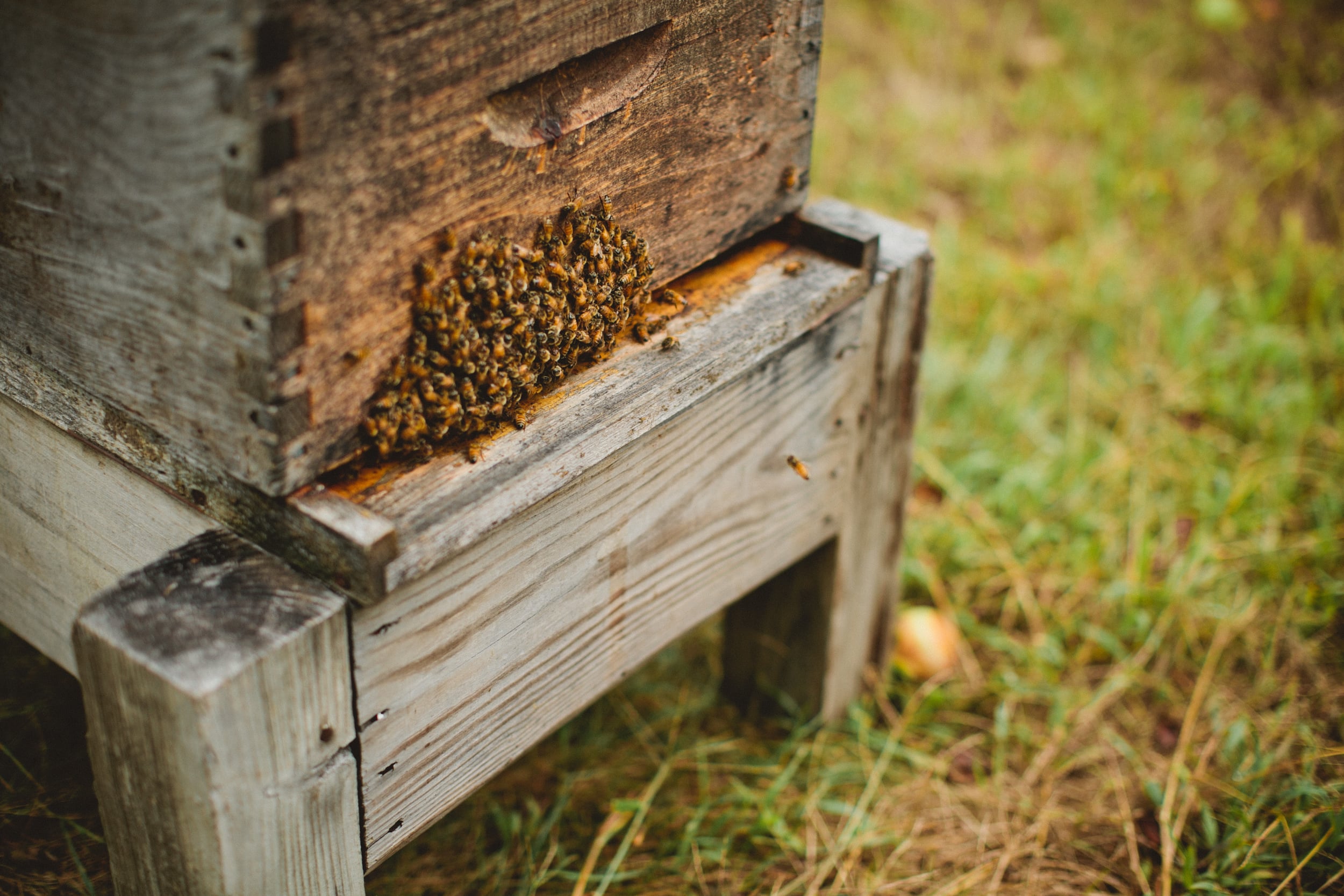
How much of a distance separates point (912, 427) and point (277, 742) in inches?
57.3

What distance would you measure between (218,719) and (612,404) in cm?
64

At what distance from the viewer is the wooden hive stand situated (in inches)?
45.6

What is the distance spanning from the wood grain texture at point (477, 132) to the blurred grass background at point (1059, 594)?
45.4 inches

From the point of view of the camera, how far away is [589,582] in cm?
158

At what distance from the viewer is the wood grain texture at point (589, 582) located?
135 cm

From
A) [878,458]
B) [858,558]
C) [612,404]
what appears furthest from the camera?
[858,558]

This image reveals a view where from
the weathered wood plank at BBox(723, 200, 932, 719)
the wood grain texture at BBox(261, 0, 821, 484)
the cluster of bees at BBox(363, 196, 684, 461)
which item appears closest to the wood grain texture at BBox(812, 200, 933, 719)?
the weathered wood plank at BBox(723, 200, 932, 719)

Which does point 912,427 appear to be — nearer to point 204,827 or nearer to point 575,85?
point 575,85

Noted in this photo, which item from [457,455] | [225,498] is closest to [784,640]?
[457,455]

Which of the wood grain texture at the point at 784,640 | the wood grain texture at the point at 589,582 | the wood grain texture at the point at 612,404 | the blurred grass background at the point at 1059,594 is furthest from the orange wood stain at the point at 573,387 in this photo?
the blurred grass background at the point at 1059,594

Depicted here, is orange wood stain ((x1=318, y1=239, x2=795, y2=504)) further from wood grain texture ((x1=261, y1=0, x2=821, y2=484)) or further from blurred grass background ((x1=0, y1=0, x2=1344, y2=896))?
blurred grass background ((x1=0, y1=0, x2=1344, y2=896))

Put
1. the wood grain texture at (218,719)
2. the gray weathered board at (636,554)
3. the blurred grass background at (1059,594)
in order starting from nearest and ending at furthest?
the wood grain texture at (218,719), the gray weathered board at (636,554), the blurred grass background at (1059,594)

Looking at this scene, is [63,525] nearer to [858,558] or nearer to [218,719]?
[218,719]

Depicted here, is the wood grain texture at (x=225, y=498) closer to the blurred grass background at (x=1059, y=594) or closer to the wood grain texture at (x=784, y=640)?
the blurred grass background at (x=1059, y=594)
